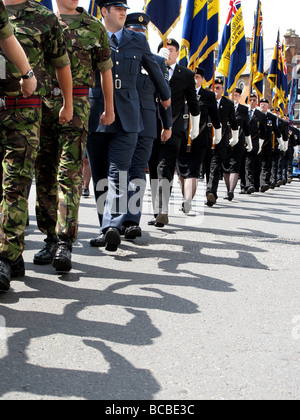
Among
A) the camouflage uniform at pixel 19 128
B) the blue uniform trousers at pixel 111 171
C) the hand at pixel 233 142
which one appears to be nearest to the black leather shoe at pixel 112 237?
the blue uniform trousers at pixel 111 171

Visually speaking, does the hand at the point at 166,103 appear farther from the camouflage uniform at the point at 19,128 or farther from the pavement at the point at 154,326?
the camouflage uniform at the point at 19,128

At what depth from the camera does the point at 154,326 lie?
350cm

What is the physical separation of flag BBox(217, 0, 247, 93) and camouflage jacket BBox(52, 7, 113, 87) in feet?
36.2

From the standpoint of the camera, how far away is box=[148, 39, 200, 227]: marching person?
7.72 metres

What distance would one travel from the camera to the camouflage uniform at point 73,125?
15.6ft

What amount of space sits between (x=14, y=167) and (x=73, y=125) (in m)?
0.83

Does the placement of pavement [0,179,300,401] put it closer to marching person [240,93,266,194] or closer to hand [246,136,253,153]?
hand [246,136,253,153]

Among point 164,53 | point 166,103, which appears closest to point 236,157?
point 164,53

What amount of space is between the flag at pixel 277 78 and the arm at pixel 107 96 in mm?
19133

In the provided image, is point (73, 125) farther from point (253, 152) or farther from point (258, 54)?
point (258, 54)

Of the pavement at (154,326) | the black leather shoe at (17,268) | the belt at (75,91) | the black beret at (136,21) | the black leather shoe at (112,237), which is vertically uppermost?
the black beret at (136,21)

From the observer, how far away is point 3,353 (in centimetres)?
296

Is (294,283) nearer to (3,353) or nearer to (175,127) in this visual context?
(3,353)

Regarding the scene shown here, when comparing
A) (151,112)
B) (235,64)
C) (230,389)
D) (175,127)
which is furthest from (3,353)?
(235,64)
